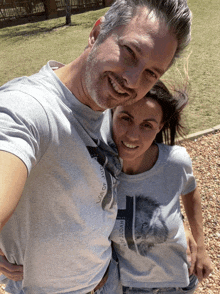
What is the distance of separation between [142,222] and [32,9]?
1818 centimetres

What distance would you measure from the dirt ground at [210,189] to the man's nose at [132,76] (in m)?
2.73

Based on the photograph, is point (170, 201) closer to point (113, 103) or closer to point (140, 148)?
point (140, 148)

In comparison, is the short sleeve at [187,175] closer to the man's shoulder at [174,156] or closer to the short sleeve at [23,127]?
the man's shoulder at [174,156]

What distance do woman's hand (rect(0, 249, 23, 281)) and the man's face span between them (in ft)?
3.17

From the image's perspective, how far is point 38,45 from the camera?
1165 cm

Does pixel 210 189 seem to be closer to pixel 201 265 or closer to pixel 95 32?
pixel 201 265

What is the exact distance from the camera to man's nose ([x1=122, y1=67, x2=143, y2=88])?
1432mm

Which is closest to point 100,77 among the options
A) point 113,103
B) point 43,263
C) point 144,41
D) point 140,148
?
point 113,103

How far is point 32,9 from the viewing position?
16.9 meters

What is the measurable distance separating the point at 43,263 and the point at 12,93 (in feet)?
2.88

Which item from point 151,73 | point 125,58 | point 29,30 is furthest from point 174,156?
point 29,30

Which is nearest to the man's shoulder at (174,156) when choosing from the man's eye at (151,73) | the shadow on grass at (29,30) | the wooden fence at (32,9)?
the man's eye at (151,73)

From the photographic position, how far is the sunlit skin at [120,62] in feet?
4.64

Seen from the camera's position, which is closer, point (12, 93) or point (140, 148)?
point (12, 93)
